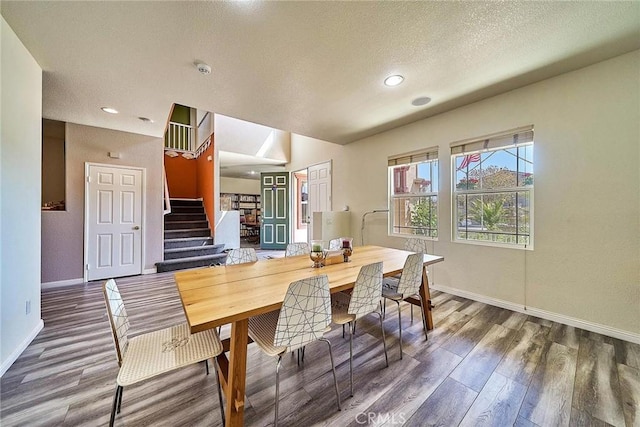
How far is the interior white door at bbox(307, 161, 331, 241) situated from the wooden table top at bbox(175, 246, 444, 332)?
10.4 feet

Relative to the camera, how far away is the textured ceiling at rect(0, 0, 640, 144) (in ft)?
5.18

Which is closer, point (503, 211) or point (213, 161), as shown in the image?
point (503, 211)

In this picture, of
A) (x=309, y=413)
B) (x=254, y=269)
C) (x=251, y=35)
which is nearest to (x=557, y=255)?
(x=309, y=413)

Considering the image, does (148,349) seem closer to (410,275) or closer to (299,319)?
(299,319)

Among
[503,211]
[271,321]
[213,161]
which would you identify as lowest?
[271,321]

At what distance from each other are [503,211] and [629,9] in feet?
6.01

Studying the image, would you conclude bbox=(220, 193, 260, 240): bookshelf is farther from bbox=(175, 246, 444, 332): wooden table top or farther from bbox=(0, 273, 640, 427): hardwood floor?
bbox=(175, 246, 444, 332): wooden table top

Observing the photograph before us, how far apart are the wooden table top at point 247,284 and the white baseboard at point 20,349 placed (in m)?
1.37

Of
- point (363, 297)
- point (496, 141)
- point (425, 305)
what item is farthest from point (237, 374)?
point (496, 141)

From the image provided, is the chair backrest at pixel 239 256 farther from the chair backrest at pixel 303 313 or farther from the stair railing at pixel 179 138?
the stair railing at pixel 179 138

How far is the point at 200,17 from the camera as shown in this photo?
160cm

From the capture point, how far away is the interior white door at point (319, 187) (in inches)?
211

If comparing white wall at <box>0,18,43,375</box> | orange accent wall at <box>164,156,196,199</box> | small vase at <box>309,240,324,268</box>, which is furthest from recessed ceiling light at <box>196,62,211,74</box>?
orange accent wall at <box>164,156,196,199</box>

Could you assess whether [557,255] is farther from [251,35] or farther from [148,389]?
[148,389]
